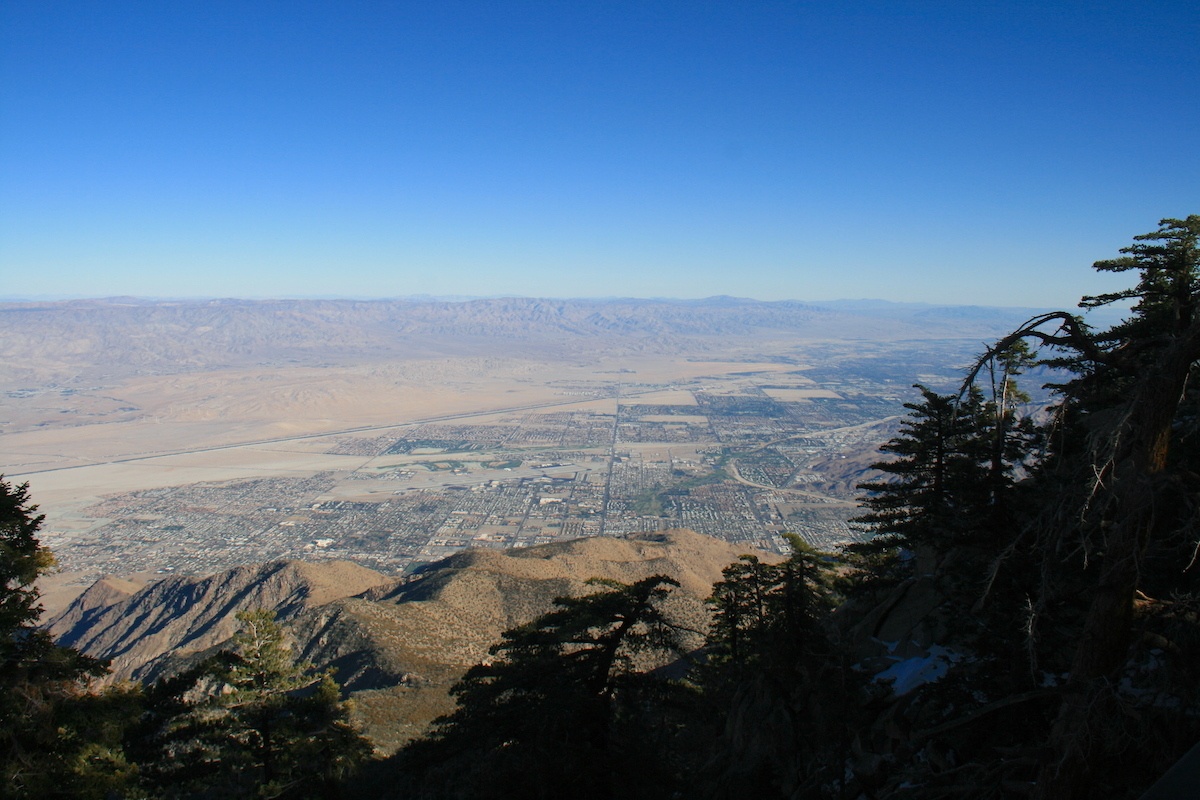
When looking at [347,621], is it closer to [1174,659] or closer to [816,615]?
[816,615]

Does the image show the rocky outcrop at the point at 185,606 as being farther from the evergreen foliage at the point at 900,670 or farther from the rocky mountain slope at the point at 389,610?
the evergreen foliage at the point at 900,670

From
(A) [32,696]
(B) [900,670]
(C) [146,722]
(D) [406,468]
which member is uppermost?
(A) [32,696]

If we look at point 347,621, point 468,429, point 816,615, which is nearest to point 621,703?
point 816,615

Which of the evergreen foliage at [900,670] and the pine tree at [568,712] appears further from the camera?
the pine tree at [568,712]

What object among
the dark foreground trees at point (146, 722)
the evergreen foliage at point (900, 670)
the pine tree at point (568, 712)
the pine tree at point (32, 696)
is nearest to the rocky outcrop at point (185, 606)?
the dark foreground trees at point (146, 722)

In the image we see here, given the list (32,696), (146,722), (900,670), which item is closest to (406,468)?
(146,722)

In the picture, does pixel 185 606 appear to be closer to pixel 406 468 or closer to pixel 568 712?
pixel 568 712

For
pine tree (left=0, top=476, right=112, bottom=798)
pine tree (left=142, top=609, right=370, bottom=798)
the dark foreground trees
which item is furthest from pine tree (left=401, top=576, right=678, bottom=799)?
pine tree (left=0, top=476, right=112, bottom=798)
